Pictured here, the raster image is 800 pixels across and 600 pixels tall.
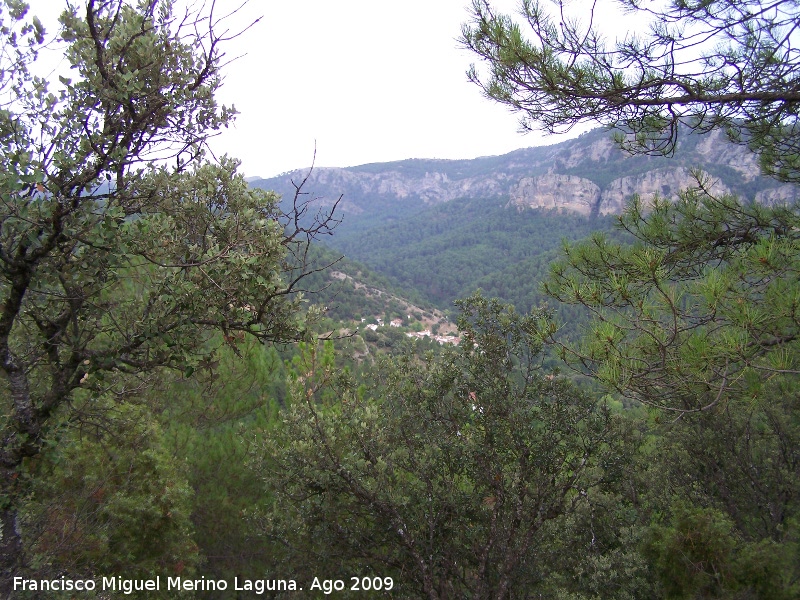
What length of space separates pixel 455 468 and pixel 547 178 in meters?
102

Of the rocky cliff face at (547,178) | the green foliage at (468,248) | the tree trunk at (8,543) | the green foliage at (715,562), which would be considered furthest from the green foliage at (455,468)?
the green foliage at (468,248)

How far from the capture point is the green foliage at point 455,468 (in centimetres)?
412

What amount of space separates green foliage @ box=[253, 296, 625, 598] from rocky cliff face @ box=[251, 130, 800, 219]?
2.24m

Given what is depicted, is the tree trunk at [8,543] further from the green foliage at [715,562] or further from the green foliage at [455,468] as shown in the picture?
the green foliage at [715,562]

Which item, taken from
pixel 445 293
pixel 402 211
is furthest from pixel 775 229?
pixel 402 211

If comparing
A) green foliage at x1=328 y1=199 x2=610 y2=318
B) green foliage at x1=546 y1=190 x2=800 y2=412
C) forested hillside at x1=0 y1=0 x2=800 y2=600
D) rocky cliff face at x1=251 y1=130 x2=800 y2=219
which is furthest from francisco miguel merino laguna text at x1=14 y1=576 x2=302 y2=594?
green foliage at x1=328 y1=199 x2=610 y2=318

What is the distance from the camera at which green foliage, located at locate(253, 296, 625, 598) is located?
4125 mm

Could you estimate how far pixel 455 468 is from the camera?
14.4ft

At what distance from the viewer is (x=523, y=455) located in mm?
4199

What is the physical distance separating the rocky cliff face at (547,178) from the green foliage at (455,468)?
2.24 m

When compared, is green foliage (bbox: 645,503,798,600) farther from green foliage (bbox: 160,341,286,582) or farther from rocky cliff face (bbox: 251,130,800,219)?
green foliage (bbox: 160,341,286,582)

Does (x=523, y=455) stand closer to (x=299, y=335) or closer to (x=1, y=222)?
(x=299, y=335)

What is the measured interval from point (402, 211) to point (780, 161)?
152133mm

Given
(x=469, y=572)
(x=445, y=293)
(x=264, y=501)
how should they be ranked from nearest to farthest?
1. (x=469, y=572)
2. (x=264, y=501)
3. (x=445, y=293)
